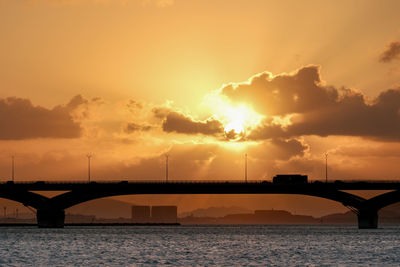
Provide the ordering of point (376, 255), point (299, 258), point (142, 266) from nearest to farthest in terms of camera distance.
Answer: point (142, 266)
point (299, 258)
point (376, 255)

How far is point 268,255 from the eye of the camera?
101m

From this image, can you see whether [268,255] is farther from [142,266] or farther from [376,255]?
[142,266]

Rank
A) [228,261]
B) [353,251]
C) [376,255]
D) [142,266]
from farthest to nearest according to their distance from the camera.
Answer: [353,251] < [376,255] < [228,261] < [142,266]

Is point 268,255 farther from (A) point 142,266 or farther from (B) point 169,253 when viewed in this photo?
(A) point 142,266

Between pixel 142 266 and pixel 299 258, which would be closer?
pixel 142 266

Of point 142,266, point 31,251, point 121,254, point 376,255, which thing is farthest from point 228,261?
point 31,251

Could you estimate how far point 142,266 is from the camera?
270ft

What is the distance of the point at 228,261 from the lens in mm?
89312

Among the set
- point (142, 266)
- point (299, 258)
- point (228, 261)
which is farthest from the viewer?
point (299, 258)

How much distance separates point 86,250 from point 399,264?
143ft

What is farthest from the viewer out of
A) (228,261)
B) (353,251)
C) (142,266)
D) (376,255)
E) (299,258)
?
(353,251)

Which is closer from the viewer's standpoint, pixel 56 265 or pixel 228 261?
pixel 56 265

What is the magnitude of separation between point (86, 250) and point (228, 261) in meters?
28.2

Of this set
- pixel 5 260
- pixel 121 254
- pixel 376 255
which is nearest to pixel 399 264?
pixel 376 255
